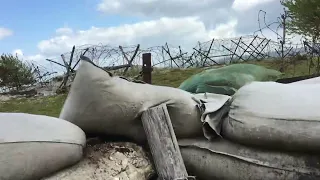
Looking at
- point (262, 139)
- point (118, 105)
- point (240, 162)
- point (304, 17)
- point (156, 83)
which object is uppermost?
point (304, 17)

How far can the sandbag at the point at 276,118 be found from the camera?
1841mm

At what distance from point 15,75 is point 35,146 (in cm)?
1309

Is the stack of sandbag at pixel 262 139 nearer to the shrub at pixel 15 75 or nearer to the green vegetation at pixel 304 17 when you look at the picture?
the green vegetation at pixel 304 17

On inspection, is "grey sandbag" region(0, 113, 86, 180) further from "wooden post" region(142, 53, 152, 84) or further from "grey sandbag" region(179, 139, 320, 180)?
"wooden post" region(142, 53, 152, 84)

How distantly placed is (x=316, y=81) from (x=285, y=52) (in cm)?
1003

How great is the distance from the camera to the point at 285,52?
39.3 ft

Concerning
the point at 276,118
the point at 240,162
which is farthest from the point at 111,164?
the point at 276,118

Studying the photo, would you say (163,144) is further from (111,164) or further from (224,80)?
(224,80)

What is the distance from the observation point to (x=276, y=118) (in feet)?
6.29

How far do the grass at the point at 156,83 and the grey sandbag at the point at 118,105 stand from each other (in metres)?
6.46

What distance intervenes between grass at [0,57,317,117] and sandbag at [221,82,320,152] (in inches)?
266

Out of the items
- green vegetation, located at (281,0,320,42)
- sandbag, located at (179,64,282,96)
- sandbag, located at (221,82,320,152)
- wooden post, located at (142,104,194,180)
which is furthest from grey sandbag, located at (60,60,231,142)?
green vegetation, located at (281,0,320,42)

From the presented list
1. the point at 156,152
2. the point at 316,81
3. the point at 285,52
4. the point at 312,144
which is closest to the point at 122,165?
the point at 156,152

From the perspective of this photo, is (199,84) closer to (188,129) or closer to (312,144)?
(188,129)
